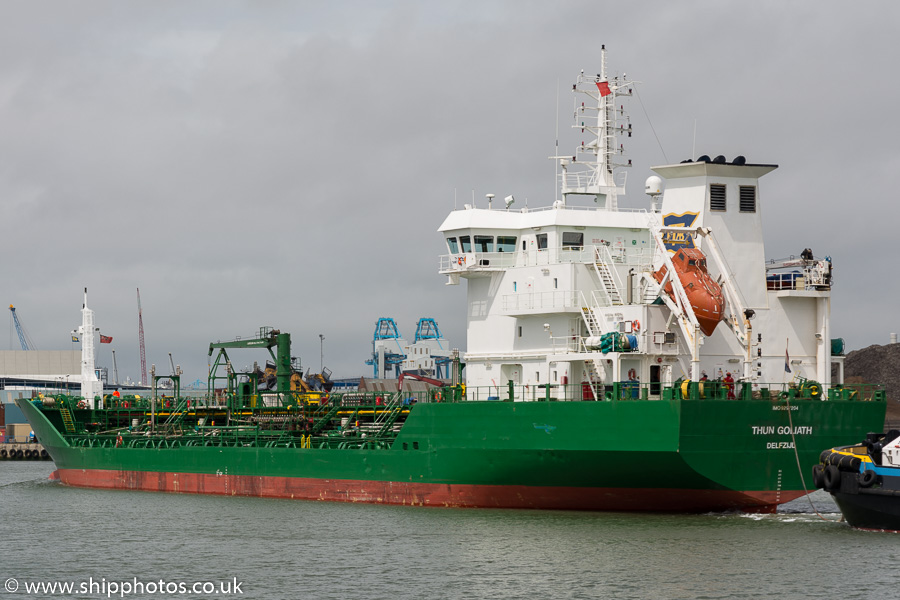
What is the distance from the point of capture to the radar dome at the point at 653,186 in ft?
100

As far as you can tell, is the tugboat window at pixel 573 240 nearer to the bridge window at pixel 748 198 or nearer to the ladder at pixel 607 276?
the ladder at pixel 607 276

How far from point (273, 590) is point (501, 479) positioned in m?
9.41

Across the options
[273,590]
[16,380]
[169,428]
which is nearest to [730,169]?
[273,590]

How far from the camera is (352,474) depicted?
3253 cm

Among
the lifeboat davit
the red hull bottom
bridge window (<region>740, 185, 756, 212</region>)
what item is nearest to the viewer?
the red hull bottom

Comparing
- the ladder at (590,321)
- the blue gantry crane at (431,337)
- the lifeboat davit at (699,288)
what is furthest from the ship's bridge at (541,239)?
the blue gantry crane at (431,337)

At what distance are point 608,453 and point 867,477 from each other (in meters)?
5.32

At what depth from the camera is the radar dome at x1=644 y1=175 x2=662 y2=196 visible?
1202 inches

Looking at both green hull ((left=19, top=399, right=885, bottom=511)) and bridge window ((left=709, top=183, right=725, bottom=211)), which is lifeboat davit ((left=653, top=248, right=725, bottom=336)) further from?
green hull ((left=19, top=399, right=885, bottom=511))

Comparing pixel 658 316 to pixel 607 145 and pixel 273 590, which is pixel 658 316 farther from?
pixel 273 590

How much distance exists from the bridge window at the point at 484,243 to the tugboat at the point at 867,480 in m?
10.3

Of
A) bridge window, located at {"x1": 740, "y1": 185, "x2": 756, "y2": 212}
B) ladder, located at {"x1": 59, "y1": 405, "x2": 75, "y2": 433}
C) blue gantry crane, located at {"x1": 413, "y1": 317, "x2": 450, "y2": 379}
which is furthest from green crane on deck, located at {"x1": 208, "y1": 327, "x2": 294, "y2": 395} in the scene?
blue gantry crane, located at {"x1": 413, "y1": 317, "x2": 450, "y2": 379}

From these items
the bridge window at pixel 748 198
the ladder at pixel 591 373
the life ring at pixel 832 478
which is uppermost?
the bridge window at pixel 748 198

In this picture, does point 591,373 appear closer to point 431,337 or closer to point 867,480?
point 867,480
